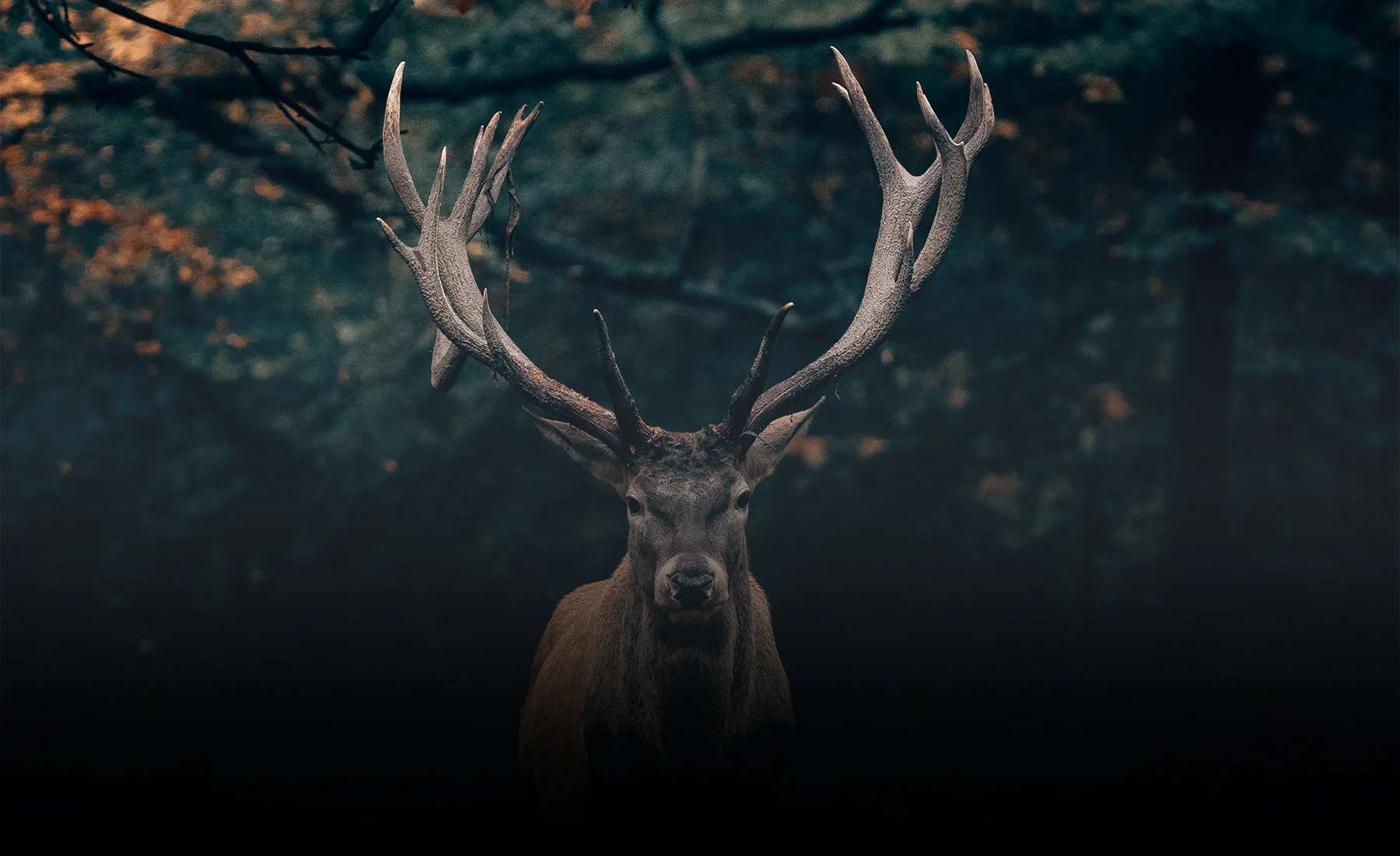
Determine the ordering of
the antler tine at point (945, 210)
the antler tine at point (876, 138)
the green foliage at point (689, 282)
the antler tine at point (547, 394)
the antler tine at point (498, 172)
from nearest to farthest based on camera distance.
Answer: the antler tine at point (547, 394) → the antler tine at point (945, 210) → the antler tine at point (876, 138) → the antler tine at point (498, 172) → the green foliage at point (689, 282)

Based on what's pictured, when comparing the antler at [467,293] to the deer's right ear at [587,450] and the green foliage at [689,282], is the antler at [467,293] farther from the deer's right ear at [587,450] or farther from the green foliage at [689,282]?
the green foliage at [689,282]

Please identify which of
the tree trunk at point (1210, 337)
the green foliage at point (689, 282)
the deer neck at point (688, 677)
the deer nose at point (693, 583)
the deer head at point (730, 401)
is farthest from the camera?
the tree trunk at point (1210, 337)

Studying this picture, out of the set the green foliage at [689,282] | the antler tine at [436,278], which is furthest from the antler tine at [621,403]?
the green foliage at [689,282]

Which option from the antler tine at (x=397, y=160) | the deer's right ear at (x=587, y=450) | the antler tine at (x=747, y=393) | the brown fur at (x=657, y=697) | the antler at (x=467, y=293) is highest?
the antler tine at (x=397, y=160)

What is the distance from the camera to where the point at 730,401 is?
5164 millimetres

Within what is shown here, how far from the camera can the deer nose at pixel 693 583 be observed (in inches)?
170

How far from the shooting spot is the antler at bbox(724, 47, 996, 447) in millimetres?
4988

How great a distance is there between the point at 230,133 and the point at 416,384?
2077 millimetres

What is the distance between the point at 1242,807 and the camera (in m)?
7.56

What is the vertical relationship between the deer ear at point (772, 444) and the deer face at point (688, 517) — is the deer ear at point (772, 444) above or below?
above

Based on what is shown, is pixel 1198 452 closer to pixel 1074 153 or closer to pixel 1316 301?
pixel 1316 301

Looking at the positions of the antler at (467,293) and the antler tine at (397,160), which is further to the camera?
the antler tine at (397,160)

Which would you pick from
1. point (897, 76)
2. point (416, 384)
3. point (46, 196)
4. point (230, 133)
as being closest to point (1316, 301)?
point (897, 76)

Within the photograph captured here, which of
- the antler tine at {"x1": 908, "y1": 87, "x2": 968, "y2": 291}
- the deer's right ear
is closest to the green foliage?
the antler tine at {"x1": 908, "y1": 87, "x2": 968, "y2": 291}
